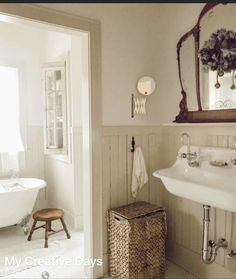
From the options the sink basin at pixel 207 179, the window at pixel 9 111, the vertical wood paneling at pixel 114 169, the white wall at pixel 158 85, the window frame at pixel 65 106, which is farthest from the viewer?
the window at pixel 9 111

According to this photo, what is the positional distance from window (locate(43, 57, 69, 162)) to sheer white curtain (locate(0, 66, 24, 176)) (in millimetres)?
431

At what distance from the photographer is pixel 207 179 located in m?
2.05

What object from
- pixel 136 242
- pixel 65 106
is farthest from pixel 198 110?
pixel 65 106

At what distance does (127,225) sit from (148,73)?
137cm

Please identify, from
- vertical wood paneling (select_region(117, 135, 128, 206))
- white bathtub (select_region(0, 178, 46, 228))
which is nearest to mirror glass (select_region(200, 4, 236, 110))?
vertical wood paneling (select_region(117, 135, 128, 206))

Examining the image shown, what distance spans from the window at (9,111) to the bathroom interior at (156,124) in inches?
38.7

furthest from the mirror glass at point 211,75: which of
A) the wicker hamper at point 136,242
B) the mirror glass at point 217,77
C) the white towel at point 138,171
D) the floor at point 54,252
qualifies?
the floor at point 54,252

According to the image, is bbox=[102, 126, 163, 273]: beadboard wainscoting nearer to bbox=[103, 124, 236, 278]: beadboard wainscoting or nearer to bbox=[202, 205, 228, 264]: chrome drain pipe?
bbox=[103, 124, 236, 278]: beadboard wainscoting

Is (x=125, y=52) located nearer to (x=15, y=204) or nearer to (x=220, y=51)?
(x=220, y=51)

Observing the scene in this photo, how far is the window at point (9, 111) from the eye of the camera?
141 inches

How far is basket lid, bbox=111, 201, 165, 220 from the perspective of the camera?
2.09 meters

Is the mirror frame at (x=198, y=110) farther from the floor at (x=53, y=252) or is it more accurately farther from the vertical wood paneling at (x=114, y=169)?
the floor at (x=53, y=252)

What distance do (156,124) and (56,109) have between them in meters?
1.64

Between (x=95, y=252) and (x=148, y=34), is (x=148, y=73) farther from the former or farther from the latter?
(x=95, y=252)
